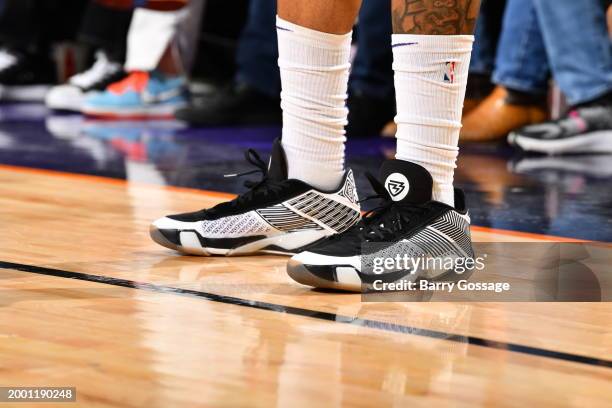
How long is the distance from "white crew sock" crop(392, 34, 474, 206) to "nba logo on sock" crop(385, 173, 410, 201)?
0.02m

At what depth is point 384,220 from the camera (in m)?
1.29

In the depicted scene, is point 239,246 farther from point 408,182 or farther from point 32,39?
point 32,39

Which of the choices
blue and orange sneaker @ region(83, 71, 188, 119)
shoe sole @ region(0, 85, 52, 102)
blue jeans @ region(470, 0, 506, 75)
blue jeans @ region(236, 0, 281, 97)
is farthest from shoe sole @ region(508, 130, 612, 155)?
shoe sole @ region(0, 85, 52, 102)

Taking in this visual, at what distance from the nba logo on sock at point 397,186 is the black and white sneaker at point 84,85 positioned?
244 centimetres

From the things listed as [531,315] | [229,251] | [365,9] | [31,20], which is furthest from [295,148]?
[31,20]

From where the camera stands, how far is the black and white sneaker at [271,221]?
4.66 feet

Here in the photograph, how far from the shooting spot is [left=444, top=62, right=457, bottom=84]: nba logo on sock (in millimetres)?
1289

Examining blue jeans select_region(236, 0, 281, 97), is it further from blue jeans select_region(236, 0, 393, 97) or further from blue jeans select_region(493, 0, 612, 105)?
blue jeans select_region(493, 0, 612, 105)

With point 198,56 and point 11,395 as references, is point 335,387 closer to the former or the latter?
point 11,395

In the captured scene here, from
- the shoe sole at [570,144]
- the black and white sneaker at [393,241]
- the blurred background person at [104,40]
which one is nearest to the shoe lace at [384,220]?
the black and white sneaker at [393,241]

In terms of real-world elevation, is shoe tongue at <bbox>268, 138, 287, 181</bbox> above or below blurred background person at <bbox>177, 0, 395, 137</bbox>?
above

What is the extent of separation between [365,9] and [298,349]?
222 centimetres

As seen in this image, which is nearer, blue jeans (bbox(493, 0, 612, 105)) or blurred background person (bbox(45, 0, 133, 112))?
blue jeans (bbox(493, 0, 612, 105))

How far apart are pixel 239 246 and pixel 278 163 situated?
116 millimetres
